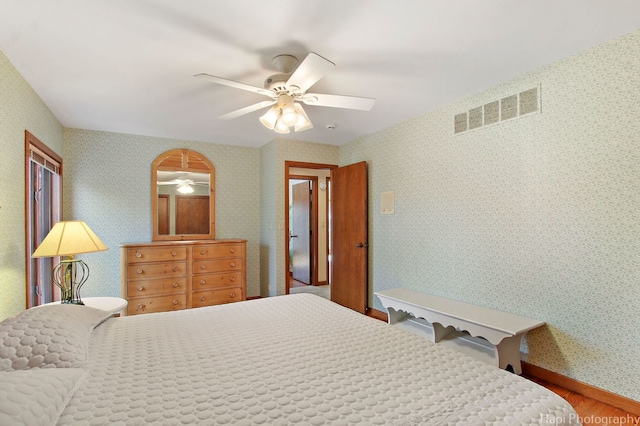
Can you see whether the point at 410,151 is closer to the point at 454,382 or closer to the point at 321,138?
the point at 321,138

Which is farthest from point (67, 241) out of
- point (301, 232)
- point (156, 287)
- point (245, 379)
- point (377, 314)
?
point (301, 232)

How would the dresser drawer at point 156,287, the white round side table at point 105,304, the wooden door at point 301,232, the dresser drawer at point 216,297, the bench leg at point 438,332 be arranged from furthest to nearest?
the wooden door at point 301,232 < the dresser drawer at point 216,297 < the dresser drawer at point 156,287 < the bench leg at point 438,332 < the white round side table at point 105,304

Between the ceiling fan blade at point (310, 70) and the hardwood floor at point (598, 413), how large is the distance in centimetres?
258

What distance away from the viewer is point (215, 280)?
4.01 metres

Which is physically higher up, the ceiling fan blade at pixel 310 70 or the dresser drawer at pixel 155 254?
the ceiling fan blade at pixel 310 70

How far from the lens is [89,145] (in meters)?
3.85

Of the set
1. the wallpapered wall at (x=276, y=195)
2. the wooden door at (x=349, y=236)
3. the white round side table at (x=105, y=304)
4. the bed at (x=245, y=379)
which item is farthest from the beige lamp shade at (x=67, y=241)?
the wooden door at (x=349, y=236)

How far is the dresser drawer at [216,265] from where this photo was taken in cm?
392

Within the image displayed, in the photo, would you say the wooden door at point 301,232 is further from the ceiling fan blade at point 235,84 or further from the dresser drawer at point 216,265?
the ceiling fan blade at point 235,84

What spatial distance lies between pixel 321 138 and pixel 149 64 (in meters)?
2.38

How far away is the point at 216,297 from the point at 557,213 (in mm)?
3645

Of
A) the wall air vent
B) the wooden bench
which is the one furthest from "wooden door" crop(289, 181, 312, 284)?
the wall air vent

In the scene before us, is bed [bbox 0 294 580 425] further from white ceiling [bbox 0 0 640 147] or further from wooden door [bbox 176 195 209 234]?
wooden door [bbox 176 195 209 234]

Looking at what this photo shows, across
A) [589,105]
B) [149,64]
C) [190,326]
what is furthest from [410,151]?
[190,326]
